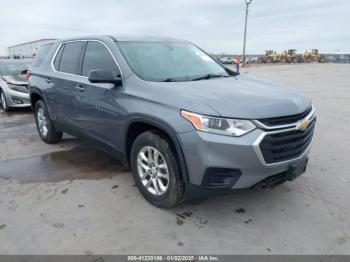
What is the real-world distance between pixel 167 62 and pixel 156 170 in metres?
1.37

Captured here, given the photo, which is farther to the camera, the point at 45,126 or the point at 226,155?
the point at 45,126

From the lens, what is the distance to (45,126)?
5738 millimetres

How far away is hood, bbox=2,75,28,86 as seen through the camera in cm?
909

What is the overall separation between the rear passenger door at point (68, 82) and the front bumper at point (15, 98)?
4.62 meters

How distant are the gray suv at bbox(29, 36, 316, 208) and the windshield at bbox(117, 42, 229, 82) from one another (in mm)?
15

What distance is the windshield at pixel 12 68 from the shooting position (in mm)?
9805

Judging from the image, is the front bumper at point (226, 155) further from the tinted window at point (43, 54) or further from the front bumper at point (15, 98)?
the front bumper at point (15, 98)

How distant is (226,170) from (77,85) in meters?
2.53

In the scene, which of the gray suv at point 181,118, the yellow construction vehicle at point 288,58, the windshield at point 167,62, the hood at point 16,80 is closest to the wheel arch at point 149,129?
the gray suv at point 181,118

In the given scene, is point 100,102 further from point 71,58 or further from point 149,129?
point 71,58

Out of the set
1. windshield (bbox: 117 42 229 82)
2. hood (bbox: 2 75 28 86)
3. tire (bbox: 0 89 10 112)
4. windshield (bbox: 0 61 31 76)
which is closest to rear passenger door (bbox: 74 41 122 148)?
windshield (bbox: 117 42 229 82)

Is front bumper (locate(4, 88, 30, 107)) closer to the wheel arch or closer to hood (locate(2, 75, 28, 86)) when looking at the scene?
hood (locate(2, 75, 28, 86))

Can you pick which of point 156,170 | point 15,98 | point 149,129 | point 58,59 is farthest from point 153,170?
point 15,98

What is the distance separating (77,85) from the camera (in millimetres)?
4285
